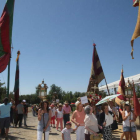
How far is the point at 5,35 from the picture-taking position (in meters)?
7.72

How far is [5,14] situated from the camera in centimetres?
784

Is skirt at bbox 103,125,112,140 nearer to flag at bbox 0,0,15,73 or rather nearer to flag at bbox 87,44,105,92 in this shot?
flag at bbox 0,0,15,73

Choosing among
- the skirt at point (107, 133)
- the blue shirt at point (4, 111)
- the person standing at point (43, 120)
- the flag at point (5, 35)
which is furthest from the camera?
the flag at point (5, 35)

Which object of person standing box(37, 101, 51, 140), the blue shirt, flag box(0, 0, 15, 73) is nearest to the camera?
person standing box(37, 101, 51, 140)

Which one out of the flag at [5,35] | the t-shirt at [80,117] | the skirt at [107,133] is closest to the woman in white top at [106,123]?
the skirt at [107,133]

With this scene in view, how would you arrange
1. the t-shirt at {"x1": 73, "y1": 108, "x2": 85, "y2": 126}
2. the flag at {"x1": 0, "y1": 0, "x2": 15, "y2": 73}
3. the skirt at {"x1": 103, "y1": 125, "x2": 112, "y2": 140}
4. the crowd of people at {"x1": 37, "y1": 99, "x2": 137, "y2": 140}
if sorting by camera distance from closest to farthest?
1. the crowd of people at {"x1": 37, "y1": 99, "x2": 137, "y2": 140}
2. the skirt at {"x1": 103, "y1": 125, "x2": 112, "y2": 140}
3. the t-shirt at {"x1": 73, "y1": 108, "x2": 85, "y2": 126}
4. the flag at {"x1": 0, "y1": 0, "x2": 15, "y2": 73}

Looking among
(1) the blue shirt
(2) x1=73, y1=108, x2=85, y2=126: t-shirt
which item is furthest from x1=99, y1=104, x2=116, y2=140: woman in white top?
(1) the blue shirt

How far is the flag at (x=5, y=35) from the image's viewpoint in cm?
760

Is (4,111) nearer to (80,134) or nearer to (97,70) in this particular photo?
(80,134)

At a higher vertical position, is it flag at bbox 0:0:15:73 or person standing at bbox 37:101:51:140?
flag at bbox 0:0:15:73

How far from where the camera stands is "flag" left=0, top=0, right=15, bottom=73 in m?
7.60

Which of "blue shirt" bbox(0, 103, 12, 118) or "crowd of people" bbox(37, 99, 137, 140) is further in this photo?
"blue shirt" bbox(0, 103, 12, 118)

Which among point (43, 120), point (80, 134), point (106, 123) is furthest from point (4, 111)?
point (106, 123)

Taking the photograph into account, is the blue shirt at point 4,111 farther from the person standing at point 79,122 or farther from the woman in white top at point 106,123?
the woman in white top at point 106,123
